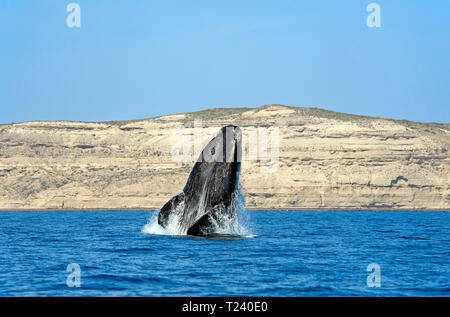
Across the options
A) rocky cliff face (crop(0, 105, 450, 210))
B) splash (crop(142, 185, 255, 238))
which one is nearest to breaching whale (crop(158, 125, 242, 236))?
splash (crop(142, 185, 255, 238))

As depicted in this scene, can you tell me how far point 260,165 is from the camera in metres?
133

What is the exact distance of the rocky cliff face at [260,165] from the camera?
12700cm

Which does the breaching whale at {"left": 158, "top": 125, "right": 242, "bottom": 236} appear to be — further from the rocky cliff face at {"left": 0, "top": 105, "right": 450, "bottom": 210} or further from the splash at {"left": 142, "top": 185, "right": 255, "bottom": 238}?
the rocky cliff face at {"left": 0, "top": 105, "right": 450, "bottom": 210}

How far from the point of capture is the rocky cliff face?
417 ft

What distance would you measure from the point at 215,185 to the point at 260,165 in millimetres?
110239

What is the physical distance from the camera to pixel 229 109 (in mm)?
173750

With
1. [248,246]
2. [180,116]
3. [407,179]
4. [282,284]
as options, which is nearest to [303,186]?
[407,179]

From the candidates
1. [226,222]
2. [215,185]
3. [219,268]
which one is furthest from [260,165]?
[219,268]

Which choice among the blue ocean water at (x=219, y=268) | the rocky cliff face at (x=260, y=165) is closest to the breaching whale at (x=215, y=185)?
the blue ocean water at (x=219, y=268)

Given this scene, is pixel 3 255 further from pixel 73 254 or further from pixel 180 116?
pixel 180 116

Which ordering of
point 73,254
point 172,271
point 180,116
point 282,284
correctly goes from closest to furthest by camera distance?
point 282,284
point 172,271
point 73,254
point 180,116

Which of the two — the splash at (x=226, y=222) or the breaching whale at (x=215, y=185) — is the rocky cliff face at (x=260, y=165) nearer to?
the splash at (x=226, y=222)

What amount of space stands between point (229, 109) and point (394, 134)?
167 ft

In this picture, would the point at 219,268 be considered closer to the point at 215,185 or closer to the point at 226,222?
the point at 215,185
